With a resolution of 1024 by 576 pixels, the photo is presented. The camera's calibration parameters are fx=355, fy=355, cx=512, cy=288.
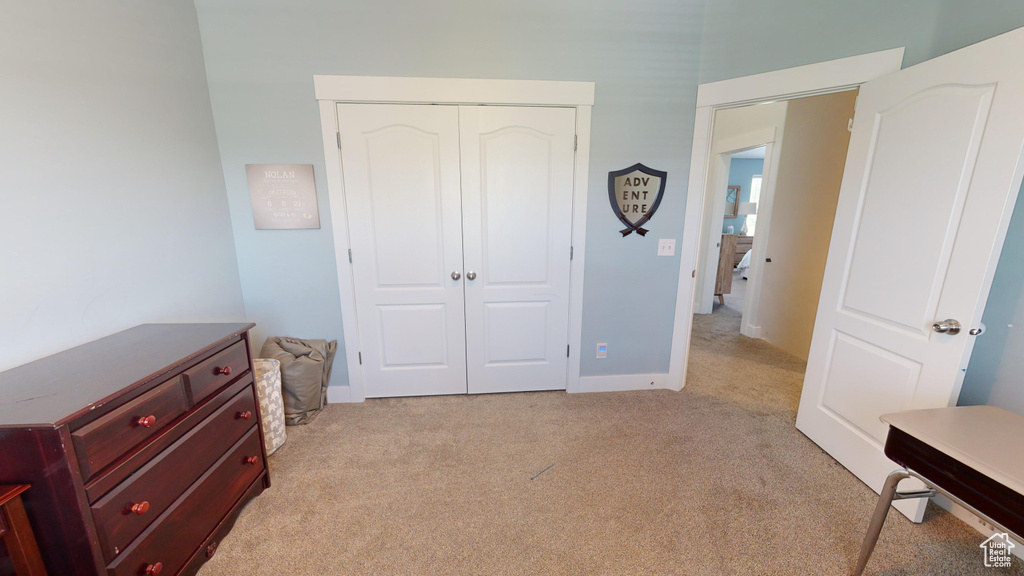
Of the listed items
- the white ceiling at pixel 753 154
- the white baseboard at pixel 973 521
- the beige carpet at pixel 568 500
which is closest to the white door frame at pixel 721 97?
the beige carpet at pixel 568 500

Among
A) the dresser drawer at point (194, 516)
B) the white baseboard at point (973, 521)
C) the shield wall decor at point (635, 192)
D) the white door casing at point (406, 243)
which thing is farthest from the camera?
the shield wall decor at point (635, 192)

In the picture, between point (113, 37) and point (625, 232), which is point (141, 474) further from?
point (625, 232)

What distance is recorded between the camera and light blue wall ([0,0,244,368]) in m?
1.21

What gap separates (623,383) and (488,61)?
Result: 7.74ft

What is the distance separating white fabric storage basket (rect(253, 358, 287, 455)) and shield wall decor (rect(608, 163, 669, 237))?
225 cm

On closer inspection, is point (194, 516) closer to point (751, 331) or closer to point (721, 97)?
point (721, 97)

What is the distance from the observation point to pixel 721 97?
7.16 ft

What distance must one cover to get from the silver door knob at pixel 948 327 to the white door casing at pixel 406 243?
2.27 meters

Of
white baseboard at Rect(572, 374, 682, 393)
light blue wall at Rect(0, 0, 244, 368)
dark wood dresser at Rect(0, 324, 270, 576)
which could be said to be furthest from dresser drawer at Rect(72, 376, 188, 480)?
white baseboard at Rect(572, 374, 682, 393)

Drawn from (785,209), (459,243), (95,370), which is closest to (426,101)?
(459,243)

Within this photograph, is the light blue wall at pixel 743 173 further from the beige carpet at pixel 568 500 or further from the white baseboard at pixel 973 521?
the white baseboard at pixel 973 521

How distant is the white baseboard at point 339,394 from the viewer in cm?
249

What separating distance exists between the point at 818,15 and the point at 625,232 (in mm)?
1446

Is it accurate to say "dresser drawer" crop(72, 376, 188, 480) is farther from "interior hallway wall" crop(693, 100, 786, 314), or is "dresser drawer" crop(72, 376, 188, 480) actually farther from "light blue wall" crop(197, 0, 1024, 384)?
"interior hallway wall" crop(693, 100, 786, 314)
